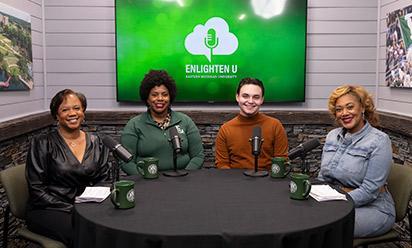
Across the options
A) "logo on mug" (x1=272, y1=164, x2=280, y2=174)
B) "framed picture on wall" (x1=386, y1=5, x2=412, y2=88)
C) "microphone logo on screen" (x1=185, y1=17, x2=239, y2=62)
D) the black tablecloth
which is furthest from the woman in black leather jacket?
"framed picture on wall" (x1=386, y1=5, x2=412, y2=88)

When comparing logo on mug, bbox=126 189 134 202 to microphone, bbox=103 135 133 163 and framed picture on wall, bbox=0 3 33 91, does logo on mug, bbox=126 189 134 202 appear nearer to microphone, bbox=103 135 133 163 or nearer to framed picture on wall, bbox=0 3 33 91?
microphone, bbox=103 135 133 163

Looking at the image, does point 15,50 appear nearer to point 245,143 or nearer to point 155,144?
point 155,144

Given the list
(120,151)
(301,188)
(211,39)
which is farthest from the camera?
(211,39)

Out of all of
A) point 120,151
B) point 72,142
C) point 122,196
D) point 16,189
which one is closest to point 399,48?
point 120,151

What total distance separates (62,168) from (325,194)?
5.01ft

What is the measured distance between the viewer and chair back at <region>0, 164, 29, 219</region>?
2496mm

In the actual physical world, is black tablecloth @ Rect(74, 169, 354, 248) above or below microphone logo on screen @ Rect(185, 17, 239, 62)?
below

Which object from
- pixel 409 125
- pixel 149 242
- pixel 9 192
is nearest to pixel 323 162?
pixel 409 125

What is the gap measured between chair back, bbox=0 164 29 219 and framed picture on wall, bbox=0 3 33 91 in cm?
88

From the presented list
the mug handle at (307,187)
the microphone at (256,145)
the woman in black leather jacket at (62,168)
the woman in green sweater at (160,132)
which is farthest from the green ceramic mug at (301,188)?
the woman in black leather jacket at (62,168)

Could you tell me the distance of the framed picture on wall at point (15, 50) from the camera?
3.20 m

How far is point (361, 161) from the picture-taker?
2.44 metres

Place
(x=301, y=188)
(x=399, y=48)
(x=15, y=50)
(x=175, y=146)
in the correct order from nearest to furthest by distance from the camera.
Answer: (x=301, y=188)
(x=175, y=146)
(x=15, y=50)
(x=399, y=48)

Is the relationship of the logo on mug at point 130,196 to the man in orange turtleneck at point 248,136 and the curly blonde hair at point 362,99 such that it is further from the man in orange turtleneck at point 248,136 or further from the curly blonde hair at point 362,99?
the curly blonde hair at point 362,99
